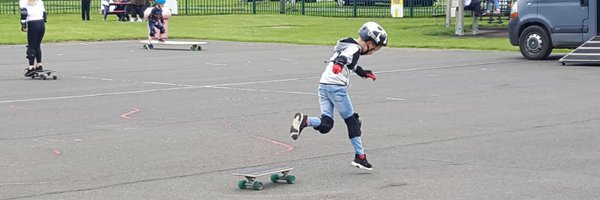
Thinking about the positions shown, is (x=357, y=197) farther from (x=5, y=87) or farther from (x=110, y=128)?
(x=5, y=87)

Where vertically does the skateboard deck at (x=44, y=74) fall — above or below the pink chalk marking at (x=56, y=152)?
above

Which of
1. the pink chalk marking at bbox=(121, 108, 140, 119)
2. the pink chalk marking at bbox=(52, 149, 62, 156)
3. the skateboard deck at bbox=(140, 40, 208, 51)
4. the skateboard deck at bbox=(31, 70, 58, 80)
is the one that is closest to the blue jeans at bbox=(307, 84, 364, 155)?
the pink chalk marking at bbox=(52, 149, 62, 156)

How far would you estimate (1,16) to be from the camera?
43.5 m

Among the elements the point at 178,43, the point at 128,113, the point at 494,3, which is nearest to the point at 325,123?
the point at 128,113

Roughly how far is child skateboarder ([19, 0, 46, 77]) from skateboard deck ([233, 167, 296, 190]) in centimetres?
1116

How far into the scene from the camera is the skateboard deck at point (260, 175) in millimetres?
8898

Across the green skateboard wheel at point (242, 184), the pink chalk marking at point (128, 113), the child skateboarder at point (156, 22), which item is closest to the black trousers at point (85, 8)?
the child skateboarder at point (156, 22)

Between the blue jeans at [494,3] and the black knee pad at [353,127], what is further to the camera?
the blue jeans at [494,3]

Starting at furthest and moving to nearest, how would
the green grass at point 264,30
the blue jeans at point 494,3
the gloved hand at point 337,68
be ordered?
1. the blue jeans at point 494,3
2. the green grass at point 264,30
3. the gloved hand at point 337,68

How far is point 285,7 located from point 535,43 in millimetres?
25791

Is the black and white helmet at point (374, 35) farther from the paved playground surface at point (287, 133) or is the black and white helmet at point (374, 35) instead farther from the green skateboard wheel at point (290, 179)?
the green skateboard wheel at point (290, 179)

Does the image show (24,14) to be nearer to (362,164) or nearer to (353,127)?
(353,127)

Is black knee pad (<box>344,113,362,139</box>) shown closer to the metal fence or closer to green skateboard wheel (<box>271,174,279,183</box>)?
green skateboard wheel (<box>271,174,279,183</box>)

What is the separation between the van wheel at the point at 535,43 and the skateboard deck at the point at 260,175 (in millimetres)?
15584
